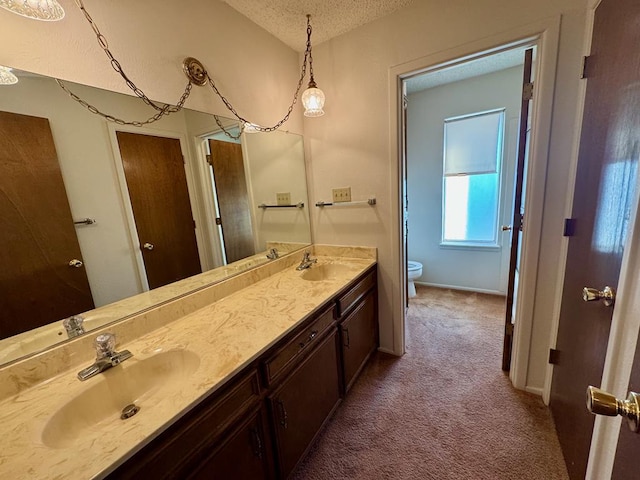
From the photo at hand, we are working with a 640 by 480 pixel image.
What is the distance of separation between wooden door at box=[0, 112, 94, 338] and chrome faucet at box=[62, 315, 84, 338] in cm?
2

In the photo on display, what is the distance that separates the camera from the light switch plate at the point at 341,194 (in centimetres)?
197

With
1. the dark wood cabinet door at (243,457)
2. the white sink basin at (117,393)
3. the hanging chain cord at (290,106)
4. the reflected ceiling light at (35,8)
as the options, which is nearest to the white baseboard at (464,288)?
the hanging chain cord at (290,106)

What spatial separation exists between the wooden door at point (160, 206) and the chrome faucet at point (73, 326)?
11.4 inches

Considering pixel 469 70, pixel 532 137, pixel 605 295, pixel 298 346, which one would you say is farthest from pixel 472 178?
pixel 298 346

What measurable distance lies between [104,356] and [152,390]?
0.68 feet

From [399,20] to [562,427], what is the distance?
7.90 feet

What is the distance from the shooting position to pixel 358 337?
180 centimetres

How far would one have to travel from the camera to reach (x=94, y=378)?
2.85ft

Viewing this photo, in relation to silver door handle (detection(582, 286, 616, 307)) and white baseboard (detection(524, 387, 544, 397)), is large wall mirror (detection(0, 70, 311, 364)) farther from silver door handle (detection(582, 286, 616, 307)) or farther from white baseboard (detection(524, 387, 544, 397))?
white baseboard (detection(524, 387, 544, 397))

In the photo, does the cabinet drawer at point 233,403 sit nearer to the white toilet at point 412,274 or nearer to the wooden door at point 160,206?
the wooden door at point 160,206

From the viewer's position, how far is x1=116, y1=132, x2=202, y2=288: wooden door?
1.17 meters

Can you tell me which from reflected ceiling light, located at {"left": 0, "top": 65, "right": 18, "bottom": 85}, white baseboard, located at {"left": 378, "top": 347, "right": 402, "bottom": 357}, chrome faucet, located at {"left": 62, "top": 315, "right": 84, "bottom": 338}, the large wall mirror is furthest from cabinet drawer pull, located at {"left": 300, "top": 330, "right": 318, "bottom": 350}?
reflected ceiling light, located at {"left": 0, "top": 65, "right": 18, "bottom": 85}

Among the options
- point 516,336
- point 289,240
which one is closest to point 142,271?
point 289,240

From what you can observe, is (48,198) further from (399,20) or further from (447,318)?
(447,318)
